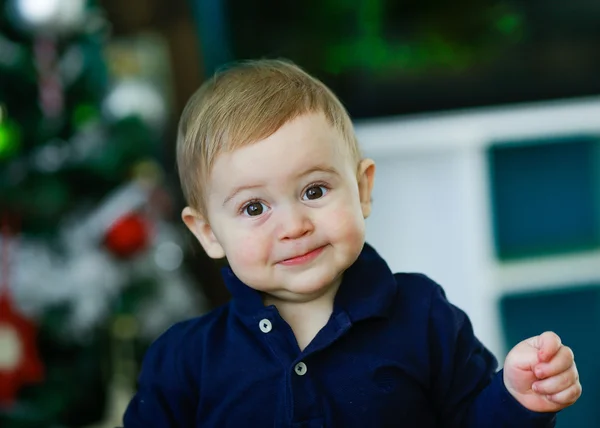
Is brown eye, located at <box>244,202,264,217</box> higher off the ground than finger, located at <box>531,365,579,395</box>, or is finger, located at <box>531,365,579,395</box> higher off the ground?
brown eye, located at <box>244,202,264,217</box>

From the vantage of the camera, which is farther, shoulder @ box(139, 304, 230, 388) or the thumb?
shoulder @ box(139, 304, 230, 388)

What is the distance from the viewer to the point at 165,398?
0.86m

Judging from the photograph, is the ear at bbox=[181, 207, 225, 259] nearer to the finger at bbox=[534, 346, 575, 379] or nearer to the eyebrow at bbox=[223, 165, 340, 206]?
the eyebrow at bbox=[223, 165, 340, 206]

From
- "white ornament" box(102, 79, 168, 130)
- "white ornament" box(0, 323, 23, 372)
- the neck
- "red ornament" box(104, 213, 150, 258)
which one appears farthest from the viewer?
"white ornament" box(102, 79, 168, 130)

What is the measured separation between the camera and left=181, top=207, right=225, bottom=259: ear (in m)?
0.88

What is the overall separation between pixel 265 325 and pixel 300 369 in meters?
0.06

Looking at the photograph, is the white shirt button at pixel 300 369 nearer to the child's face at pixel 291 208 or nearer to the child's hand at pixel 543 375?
the child's face at pixel 291 208

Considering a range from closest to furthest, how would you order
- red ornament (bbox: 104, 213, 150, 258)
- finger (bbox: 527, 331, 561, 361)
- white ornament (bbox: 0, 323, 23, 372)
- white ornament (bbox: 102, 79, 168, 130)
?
finger (bbox: 527, 331, 561, 361) < white ornament (bbox: 0, 323, 23, 372) < red ornament (bbox: 104, 213, 150, 258) < white ornament (bbox: 102, 79, 168, 130)

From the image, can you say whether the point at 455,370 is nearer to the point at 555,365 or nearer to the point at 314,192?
the point at 555,365

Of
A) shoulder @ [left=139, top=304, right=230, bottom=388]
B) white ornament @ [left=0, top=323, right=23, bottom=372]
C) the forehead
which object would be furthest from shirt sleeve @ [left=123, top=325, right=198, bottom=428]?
white ornament @ [left=0, top=323, right=23, bottom=372]

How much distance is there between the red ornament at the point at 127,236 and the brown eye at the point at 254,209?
1111 mm

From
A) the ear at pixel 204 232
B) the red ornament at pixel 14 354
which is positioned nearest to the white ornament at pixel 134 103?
the red ornament at pixel 14 354

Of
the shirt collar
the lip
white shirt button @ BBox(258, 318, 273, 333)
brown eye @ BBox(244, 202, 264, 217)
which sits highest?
brown eye @ BBox(244, 202, 264, 217)

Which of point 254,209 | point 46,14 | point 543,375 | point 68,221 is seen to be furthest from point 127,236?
point 543,375
